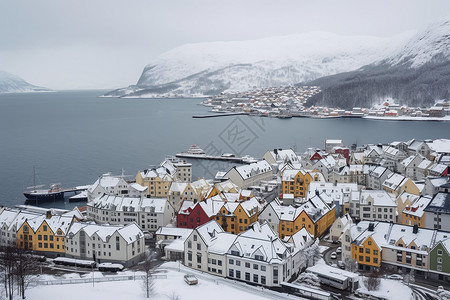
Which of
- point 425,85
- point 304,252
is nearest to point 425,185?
point 304,252

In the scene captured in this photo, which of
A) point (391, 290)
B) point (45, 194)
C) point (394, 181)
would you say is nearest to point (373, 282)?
point (391, 290)

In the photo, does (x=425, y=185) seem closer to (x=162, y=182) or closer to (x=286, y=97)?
(x=162, y=182)

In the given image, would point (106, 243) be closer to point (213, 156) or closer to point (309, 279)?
point (309, 279)

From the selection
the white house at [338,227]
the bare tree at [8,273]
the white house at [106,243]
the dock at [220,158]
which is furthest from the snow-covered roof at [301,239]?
the dock at [220,158]

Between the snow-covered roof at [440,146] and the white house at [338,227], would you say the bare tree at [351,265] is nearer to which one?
the white house at [338,227]

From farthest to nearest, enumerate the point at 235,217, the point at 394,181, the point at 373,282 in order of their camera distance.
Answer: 1. the point at 394,181
2. the point at 235,217
3. the point at 373,282

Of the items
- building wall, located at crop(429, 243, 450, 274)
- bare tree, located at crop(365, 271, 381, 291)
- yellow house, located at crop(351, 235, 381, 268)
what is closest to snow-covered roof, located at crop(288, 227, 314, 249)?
yellow house, located at crop(351, 235, 381, 268)
